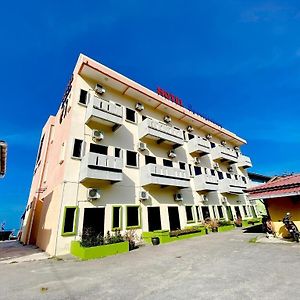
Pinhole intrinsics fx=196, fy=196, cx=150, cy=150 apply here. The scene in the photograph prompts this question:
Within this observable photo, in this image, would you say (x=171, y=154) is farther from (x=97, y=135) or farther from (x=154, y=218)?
(x=97, y=135)

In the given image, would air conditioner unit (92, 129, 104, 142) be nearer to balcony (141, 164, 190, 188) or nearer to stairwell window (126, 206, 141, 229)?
balcony (141, 164, 190, 188)

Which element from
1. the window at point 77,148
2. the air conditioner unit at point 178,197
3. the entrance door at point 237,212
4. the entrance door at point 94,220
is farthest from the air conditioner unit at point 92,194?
the entrance door at point 237,212

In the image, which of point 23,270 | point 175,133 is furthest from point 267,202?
point 23,270

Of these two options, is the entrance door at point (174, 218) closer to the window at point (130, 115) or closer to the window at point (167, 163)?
the window at point (167, 163)

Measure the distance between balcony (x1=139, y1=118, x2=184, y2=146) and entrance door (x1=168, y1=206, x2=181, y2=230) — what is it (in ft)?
23.4

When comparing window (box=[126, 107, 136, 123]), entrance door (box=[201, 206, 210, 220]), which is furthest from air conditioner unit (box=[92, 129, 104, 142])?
entrance door (box=[201, 206, 210, 220])

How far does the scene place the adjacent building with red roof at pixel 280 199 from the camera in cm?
1197

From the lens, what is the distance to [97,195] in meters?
14.8

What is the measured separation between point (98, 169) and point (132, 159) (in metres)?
4.66

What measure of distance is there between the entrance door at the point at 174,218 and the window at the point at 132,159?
5.76m

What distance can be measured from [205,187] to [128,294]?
59.6 ft

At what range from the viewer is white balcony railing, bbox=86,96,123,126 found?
16750 mm

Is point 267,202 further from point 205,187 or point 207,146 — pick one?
point 207,146

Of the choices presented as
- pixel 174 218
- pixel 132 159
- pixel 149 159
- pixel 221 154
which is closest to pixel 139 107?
pixel 149 159
